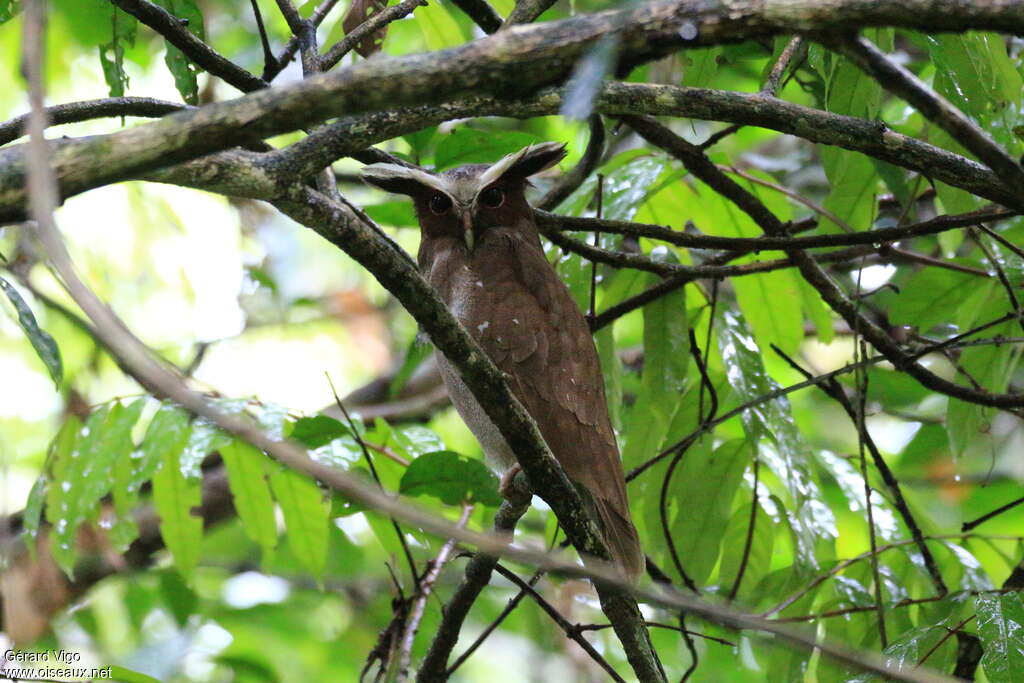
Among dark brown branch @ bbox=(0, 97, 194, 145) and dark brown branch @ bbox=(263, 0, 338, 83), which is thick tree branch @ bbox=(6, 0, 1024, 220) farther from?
dark brown branch @ bbox=(263, 0, 338, 83)

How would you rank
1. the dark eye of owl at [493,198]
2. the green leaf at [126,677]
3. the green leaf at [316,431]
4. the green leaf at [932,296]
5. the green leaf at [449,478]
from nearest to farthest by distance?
the green leaf at [126,677]
the green leaf at [449,478]
the green leaf at [316,431]
the green leaf at [932,296]
the dark eye of owl at [493,198]

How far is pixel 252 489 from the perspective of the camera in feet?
12.4

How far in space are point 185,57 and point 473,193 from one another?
116 cm

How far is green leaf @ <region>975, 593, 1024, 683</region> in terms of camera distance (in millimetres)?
2400

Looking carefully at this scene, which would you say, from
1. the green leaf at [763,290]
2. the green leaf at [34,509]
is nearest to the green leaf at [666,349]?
the green leaf at [763,290]

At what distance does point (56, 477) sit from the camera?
12.0 feet

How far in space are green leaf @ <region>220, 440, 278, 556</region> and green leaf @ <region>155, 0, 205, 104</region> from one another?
1.28 m

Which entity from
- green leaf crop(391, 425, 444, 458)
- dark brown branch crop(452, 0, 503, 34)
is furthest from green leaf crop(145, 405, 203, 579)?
dark brown branch crop(452, 0, 503, 34)

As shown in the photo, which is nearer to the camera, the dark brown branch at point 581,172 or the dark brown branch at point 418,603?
the dark brown branch at point 418,603

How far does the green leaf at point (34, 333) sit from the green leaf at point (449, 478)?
3.34 feet

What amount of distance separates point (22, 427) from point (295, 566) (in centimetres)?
238

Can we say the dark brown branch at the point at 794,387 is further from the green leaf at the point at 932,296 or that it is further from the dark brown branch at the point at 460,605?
the dark brown branch at the point at 460,605

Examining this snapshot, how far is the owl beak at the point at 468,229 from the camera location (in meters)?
3.84

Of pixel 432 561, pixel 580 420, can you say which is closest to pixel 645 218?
pixel 580 420
